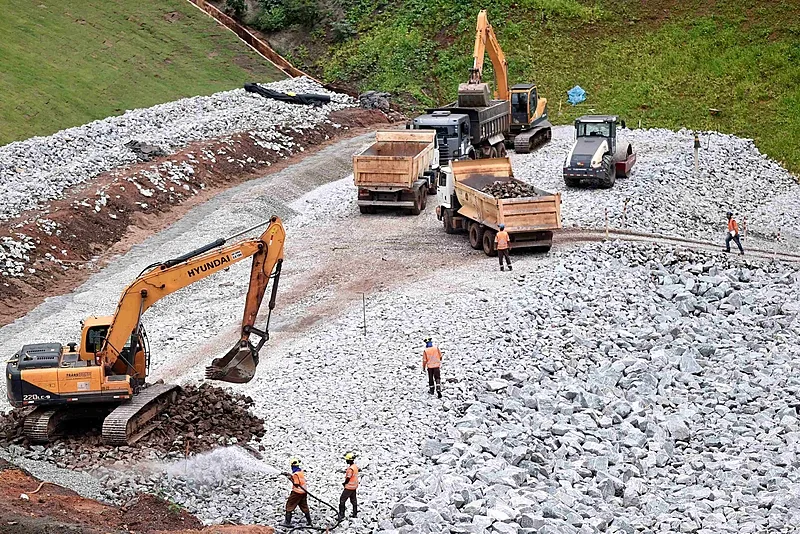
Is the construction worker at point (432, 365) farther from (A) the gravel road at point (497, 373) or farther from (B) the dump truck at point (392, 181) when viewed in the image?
(B) the dump truck at point (392, 181)

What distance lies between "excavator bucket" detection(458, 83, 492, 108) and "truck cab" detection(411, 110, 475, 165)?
1536 mm

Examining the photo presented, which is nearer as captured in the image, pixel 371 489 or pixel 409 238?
pixel 371 489

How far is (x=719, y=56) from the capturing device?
52.4m

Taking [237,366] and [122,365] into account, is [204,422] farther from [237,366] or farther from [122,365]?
[122,365]

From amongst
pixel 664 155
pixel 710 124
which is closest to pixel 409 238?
pixel 664 155

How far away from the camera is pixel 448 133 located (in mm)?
37250

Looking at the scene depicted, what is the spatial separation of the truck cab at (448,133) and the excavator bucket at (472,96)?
1.54 meters

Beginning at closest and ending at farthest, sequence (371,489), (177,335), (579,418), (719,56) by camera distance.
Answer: (371,489) → (579,418) → (177,335) → (719,56)

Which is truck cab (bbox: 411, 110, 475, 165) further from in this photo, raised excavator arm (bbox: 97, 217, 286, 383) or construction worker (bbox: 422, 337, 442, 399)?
raised excavator arm (bbox: 97, 217, 286, 383)

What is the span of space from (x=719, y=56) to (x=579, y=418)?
3732 cm

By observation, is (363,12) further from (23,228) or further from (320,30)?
(23,228)

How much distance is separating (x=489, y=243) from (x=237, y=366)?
1054 cm

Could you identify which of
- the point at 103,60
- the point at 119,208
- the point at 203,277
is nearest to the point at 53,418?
the point at 203,277

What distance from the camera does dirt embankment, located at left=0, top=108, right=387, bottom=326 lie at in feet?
93.8
